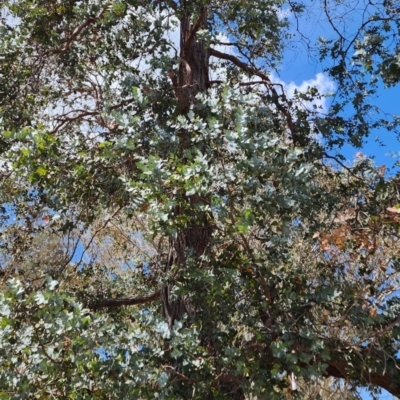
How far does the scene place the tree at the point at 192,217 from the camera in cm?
390

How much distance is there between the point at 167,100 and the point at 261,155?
1.79 meters

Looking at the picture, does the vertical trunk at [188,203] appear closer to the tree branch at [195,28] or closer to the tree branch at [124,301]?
the tree branch at [195,28]

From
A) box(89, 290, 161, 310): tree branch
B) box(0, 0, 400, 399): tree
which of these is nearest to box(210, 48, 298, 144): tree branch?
box(0, 0, 400, 399): tree

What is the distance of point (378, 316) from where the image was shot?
4.12 meters

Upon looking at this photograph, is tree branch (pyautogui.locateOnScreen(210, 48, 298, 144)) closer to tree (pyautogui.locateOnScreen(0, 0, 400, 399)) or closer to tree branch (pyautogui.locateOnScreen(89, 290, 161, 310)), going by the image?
tree (pyautogui.locateOnScreen(0, 0, 400, 399))

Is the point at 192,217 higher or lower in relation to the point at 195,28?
lower

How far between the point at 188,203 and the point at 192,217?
0.11 metres

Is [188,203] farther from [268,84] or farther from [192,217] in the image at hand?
[268,84]

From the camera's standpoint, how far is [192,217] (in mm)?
4348

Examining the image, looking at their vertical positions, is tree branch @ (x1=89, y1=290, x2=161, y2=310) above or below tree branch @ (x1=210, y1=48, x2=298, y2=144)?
below

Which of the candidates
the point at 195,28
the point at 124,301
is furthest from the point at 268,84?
the point at 124,301

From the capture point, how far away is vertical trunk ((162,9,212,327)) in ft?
15.9

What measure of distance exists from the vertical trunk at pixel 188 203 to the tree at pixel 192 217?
2cm

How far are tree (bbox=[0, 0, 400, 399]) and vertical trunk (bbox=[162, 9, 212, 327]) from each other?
0.08 ft
